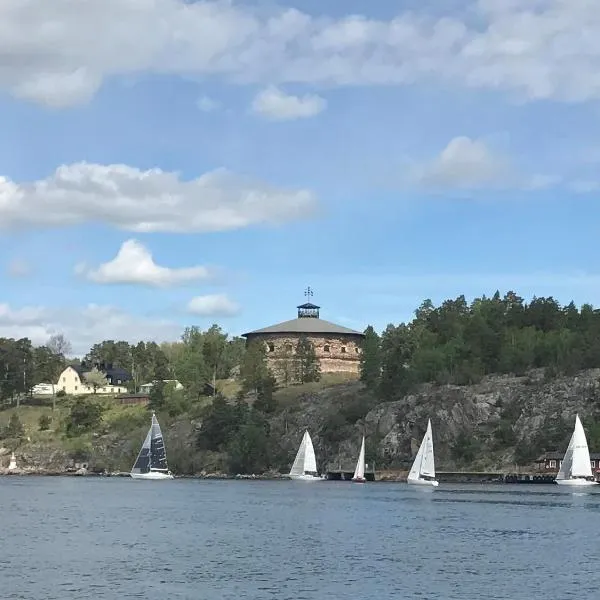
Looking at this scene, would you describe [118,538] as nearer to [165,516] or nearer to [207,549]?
[207,549]

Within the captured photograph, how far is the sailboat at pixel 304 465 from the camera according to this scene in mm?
168750

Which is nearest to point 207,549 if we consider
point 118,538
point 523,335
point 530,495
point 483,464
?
point 118,538

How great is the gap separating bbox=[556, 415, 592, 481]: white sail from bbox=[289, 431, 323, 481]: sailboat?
4218 cm

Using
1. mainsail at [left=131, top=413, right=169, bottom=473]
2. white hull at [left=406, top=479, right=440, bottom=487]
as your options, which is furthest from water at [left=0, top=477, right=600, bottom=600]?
mainsail at [left=131, top=413, right=169, bottom=473]

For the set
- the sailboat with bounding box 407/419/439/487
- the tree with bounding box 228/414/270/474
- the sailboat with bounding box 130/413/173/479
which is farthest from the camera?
the tree with bounding box 228/414/270/474

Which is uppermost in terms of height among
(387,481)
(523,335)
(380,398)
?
(523,335)

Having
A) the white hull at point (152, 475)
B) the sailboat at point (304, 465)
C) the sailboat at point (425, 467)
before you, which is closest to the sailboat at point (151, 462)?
the white hull at point (152, 475)

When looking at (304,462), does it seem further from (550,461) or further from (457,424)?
(550,461)

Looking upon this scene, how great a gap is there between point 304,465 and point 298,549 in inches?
4190

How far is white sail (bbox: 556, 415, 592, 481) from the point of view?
456 feet

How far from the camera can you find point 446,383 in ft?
613

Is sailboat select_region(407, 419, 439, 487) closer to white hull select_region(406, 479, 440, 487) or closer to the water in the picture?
white hull select_region(406, 479, 440, 487)

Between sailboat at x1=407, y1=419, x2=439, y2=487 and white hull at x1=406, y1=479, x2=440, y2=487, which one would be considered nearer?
sailboat at x1=407, y1=419, x2=439, y2=487

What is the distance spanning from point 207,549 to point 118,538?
8.51 metres
